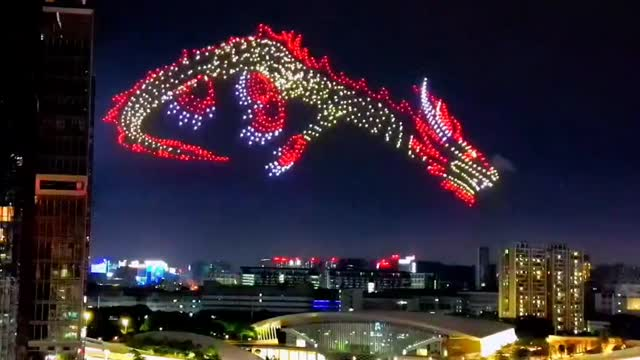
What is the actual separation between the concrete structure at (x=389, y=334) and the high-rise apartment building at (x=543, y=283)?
15846 millimetres

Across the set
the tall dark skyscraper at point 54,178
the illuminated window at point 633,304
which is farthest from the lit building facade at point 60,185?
the illuminated window at point 633,304

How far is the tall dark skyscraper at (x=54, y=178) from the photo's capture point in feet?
81.0

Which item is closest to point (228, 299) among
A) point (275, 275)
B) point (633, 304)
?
point (275, 275)

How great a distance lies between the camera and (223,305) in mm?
69438

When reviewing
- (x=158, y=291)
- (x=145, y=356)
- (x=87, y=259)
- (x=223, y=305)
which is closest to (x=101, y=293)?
(x=158, y=291)

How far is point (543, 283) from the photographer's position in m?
60.3

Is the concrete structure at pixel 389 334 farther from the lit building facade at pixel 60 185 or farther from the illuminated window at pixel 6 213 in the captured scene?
the illuminated window at pixel 6 213

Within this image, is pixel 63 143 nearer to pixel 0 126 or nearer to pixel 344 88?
pixel 0 126

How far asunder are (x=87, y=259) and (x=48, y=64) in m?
5.46

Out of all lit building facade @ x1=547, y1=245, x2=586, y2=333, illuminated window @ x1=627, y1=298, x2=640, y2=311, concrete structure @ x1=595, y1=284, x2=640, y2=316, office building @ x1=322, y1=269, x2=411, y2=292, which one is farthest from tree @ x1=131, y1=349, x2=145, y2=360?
office building @ x1=322, y1=269, x2=411, y2=292

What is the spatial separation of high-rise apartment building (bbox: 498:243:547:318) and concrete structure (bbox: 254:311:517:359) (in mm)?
15906

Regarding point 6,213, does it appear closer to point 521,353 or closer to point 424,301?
point 521,353

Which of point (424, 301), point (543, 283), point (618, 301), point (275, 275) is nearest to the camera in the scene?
point (543, 283)

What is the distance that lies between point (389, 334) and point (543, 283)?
21.8 meters
